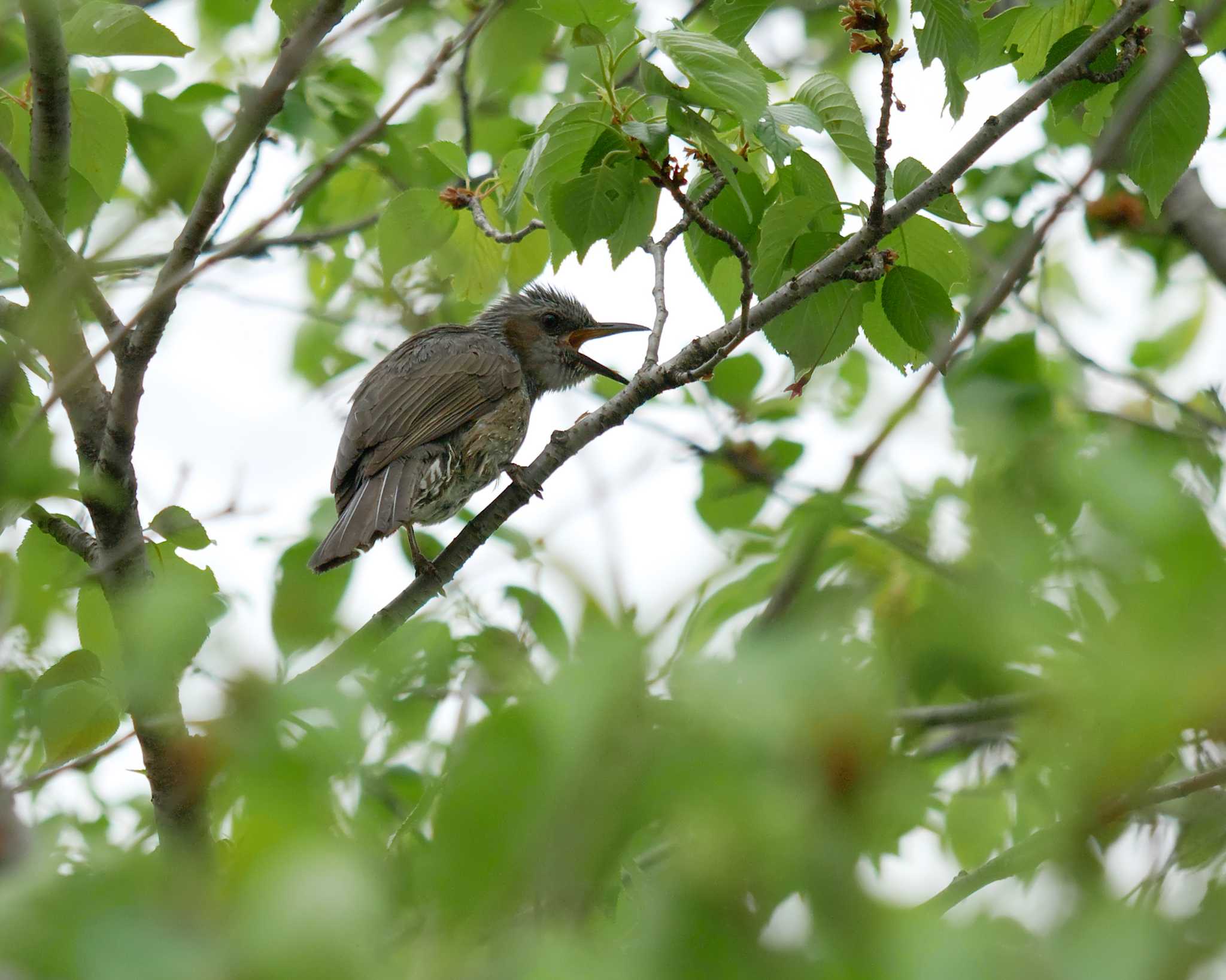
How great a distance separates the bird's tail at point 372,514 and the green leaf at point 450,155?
4.31 ft

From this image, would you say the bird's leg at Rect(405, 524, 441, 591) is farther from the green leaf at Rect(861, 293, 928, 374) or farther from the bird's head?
the green leaf at Rect(861, 293, 928, 374)

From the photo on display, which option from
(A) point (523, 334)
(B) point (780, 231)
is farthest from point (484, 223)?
(A) point (523, 334)

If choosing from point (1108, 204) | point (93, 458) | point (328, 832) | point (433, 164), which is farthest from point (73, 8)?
point (1108, 204)

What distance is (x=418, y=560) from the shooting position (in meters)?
4.73

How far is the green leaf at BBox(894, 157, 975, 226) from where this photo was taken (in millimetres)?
3053

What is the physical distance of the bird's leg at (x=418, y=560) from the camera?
4398mm

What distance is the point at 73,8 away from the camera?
142 inches

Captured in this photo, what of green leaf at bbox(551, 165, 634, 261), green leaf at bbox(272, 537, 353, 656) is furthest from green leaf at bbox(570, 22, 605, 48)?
green leaf at bbox(272, 537, 353, 656)

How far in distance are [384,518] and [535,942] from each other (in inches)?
146

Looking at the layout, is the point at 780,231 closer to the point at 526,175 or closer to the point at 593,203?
the point at 593,203

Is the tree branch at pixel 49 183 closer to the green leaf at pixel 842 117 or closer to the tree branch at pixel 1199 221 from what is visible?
the green leaf at pixel 842 117

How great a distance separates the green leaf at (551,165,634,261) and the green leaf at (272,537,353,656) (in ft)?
4.62

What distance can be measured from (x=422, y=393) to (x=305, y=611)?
404 cm

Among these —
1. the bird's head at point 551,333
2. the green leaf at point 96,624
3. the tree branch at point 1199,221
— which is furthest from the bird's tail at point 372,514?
the tree branch at point 1199,221
